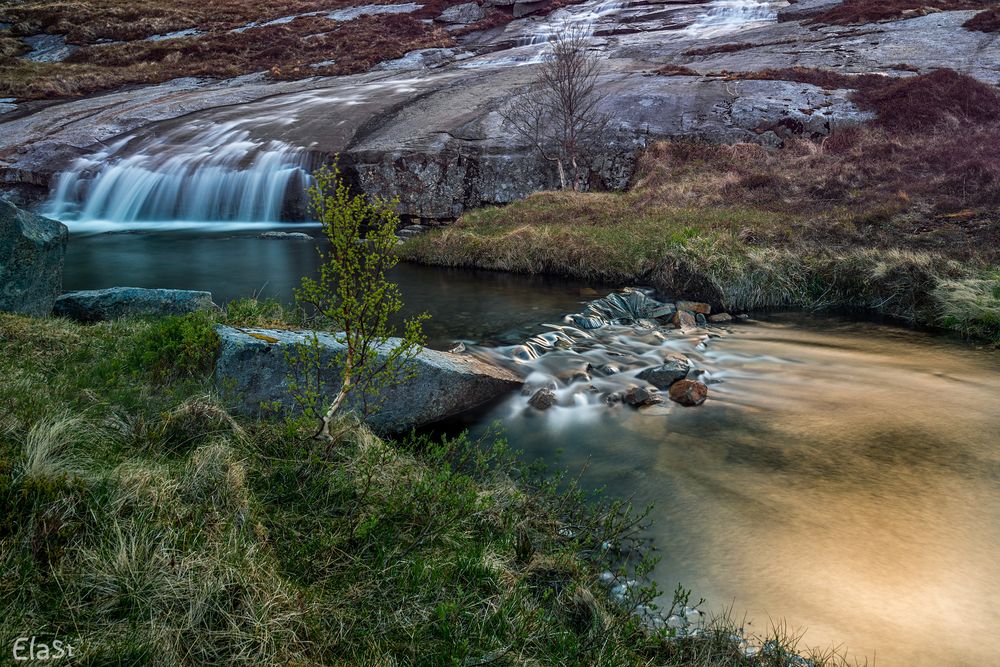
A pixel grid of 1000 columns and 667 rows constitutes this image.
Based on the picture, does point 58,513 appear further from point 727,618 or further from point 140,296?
point 140,296

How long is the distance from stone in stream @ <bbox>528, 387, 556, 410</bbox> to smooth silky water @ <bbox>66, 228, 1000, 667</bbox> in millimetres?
143

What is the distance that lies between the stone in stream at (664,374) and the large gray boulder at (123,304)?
22.3 ft

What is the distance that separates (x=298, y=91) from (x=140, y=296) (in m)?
32.0

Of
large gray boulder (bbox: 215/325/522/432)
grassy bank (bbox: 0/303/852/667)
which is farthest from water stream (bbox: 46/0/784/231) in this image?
grassy bank (bbox: 0/303/852/667)

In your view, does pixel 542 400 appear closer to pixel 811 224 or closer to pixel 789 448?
pixel 789 448

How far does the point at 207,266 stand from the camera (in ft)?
60.4

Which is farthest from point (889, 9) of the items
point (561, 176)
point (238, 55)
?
point (238, 55)

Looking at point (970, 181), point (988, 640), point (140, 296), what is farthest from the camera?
point (970, 181)

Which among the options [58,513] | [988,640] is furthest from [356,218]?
[988,640]

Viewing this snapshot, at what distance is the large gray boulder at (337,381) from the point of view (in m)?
6.52

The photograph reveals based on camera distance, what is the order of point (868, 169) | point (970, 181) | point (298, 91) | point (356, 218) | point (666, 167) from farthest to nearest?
point (298, 91) < point (666, 167) < point (868, 169) < point (970, 181) < point (356, 218)

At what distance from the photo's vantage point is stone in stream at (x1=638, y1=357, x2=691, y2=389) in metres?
A: 9.43

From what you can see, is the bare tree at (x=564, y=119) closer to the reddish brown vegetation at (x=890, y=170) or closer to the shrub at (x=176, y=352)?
the reddish brown vegetation at (x=890, y=170)

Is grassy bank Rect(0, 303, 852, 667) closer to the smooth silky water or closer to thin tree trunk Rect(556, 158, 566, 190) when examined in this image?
the smooth silky water
